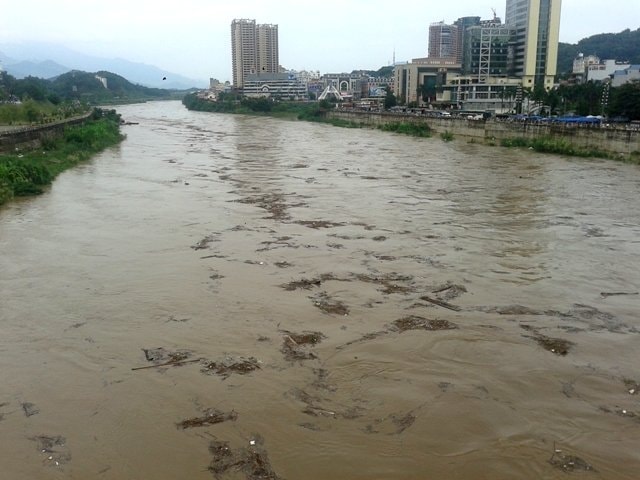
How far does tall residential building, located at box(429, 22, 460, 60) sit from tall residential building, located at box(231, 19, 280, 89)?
108 ft

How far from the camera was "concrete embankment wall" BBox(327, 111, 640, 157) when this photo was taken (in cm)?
2261

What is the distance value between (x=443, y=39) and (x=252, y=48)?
39.0 m

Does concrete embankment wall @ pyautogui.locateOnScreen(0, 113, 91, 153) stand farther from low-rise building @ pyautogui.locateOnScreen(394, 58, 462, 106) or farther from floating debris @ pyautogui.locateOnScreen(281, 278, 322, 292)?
low-rise building @ pyautogui.locateOnScreen(394, 58, 462, 106)

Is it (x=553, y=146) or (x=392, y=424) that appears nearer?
(x=392, y=424)

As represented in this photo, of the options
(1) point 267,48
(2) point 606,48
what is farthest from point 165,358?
(1) point 267,48

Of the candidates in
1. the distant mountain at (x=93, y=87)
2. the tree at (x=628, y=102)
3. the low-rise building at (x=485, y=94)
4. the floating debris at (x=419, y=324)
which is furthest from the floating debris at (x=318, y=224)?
the distant mountain at (x=93, y=87)

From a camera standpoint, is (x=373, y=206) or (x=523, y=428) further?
(x=373, y=206)

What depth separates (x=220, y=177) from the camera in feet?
57.6

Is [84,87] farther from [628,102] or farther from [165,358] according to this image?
[165,358]

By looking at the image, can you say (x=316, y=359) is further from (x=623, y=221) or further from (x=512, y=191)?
(x=512, y=191)

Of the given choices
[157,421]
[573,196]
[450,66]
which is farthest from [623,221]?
[450,66]

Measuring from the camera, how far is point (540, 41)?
61.7 m

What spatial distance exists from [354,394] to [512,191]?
39.5 feet

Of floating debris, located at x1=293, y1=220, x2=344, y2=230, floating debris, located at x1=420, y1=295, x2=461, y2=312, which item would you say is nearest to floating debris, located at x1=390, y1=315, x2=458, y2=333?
floating debris, located at x1=420, y1=295, x2=461, y2=312
